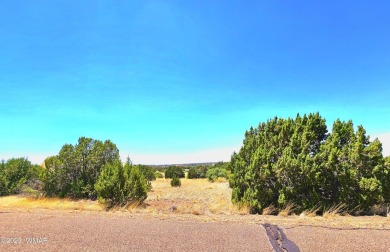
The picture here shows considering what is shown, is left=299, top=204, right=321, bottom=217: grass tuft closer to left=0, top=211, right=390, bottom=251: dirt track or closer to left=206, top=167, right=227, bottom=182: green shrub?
left=0, top=211, right=390, bottom=251: dirt track

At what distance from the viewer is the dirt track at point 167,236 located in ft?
18.4

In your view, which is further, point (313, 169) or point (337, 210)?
point (313, 169)

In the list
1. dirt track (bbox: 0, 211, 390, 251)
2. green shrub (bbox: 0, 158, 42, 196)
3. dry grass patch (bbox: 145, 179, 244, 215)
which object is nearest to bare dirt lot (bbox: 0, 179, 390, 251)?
dirt track (bbox: 0, 211, 390, 251)

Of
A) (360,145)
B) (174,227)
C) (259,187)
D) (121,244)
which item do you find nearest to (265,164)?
(259,187)

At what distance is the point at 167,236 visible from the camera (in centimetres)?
635

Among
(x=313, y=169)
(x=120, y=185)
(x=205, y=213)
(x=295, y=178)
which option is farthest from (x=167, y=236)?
(x=120, y=185)

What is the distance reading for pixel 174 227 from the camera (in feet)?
23.4

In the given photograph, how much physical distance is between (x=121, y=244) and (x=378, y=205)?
39.5 feet

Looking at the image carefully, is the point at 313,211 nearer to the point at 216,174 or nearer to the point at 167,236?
the point at 167,236

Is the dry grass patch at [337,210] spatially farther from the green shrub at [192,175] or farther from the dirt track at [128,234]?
the green shrub at [192,175]

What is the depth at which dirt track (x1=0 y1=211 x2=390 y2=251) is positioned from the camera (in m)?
A: 5.62

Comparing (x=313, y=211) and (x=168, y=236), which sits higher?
(x=168, y=236)

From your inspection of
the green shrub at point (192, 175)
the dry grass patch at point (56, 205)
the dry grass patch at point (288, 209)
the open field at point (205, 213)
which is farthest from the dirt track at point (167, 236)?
the green shrub at point (192, 175)

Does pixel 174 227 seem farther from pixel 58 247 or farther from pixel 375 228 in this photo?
pixel 375 228
